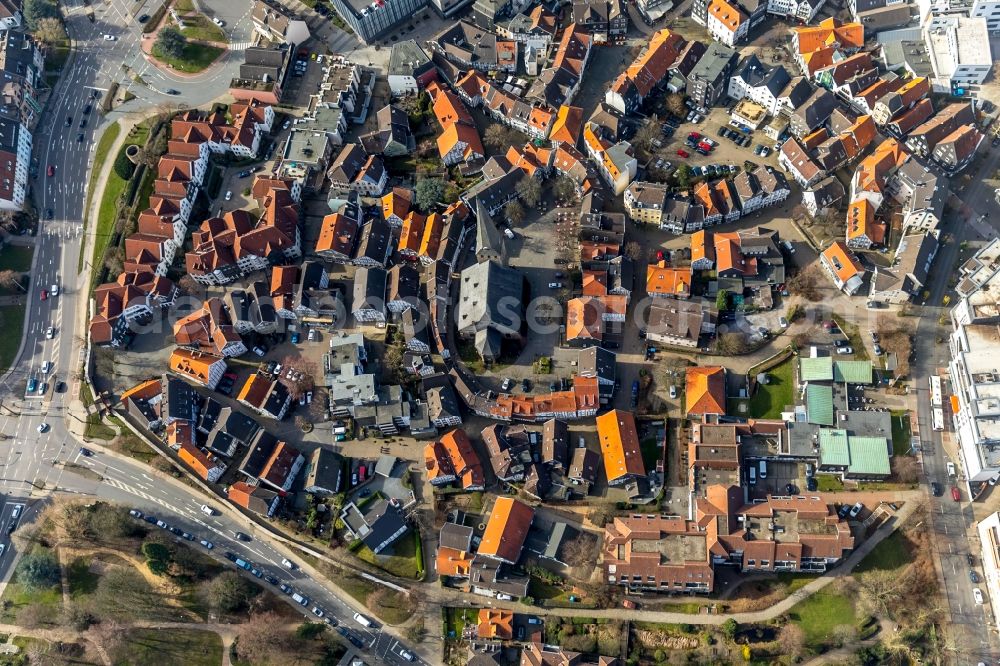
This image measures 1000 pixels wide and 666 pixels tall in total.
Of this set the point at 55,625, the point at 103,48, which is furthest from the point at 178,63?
the point at 55,625

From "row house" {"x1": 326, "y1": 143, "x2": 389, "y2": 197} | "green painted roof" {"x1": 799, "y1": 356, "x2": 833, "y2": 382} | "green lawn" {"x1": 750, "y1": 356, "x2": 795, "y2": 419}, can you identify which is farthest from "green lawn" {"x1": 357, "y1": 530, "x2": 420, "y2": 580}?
"green painted roof" {"x1": 799, "y1": 356, "x2": 833, "y2": 382}

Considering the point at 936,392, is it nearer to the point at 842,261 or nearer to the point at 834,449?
the point at 834,449

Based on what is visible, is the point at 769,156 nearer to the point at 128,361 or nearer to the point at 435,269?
the point at 435,269

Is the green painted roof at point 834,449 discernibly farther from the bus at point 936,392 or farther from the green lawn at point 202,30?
the green lawn at point 202,30

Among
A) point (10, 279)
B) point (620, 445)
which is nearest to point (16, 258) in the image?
point (10, 279)

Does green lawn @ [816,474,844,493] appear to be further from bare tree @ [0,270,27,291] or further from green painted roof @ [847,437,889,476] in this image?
bare tree @ [0,270,27,291]

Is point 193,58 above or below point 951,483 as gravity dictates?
above
